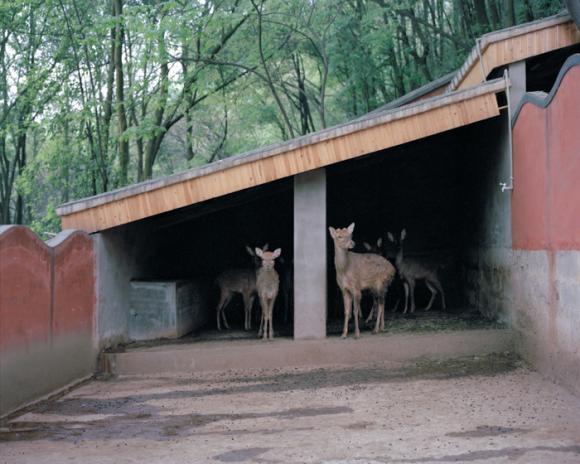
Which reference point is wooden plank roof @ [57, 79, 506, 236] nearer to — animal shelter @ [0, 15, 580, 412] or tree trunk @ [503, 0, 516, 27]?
animal shelter @ [0, 15, 580, 412]

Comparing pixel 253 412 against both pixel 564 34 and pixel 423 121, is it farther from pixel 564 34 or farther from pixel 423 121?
pixel 564 34

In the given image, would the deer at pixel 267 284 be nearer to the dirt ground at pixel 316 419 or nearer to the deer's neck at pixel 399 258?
the dirt ground at pixel 316 419

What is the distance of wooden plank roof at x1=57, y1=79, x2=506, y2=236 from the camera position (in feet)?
32.5

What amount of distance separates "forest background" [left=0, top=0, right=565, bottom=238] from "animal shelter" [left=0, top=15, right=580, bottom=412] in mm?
6185

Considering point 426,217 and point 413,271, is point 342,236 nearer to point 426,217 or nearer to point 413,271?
point 413,271

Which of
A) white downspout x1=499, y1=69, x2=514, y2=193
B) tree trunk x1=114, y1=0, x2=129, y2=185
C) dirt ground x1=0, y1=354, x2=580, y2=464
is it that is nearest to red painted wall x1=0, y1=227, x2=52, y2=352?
dirt ground x1=0, y1=354, x2=580, y2=464

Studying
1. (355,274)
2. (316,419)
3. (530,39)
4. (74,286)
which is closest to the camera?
(316,419)

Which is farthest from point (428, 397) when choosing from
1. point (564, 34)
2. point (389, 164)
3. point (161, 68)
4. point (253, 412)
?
point (161, 68)

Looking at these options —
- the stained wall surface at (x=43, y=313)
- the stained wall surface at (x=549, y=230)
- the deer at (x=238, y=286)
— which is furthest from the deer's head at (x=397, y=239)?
the stained wall surface at (x=43, y=313)

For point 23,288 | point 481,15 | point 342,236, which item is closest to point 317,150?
point 342,236

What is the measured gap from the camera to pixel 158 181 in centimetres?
995

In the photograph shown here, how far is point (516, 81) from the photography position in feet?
33.0

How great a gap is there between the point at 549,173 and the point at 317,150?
2.98 meters

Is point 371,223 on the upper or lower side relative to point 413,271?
upper
